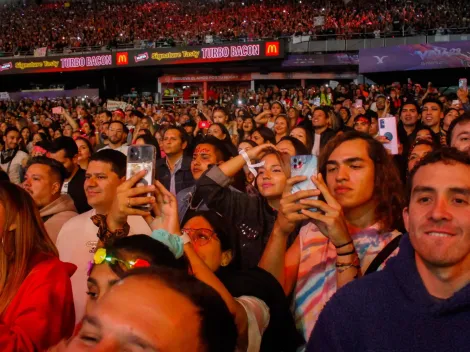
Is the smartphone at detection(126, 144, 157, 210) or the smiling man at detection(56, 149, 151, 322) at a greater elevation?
the smartphone at detection(126, 144, 157, 210)

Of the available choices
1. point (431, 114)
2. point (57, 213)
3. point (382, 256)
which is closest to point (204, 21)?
point (431, 114)

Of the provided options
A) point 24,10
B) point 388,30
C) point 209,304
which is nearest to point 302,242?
point 209,304

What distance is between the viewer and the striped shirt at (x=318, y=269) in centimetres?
220

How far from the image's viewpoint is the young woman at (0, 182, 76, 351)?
1.94 m

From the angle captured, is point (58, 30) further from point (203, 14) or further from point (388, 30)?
point (388, 30)

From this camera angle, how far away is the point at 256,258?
3016mm

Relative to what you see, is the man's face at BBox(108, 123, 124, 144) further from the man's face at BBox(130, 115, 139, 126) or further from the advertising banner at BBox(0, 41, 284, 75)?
the advertising banner at BBox(0, 41, 284, 75)

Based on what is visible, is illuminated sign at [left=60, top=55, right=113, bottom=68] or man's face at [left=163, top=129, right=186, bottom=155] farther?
illuminated sign at [left=60, top=55, right=113, bottom=68]

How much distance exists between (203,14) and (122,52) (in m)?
6.51

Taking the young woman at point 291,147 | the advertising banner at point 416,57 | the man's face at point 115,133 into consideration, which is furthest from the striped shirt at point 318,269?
the advertising banner at point 416,57

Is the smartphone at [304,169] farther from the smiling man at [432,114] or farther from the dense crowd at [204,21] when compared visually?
the dense crowd at [204,21]

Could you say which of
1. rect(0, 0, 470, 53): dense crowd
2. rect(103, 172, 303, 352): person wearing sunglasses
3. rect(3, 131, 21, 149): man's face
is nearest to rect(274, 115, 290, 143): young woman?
rect(3, 131, 21, 149): man's face

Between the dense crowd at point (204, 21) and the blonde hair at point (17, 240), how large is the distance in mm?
19307

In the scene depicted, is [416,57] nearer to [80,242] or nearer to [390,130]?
[390,130]
